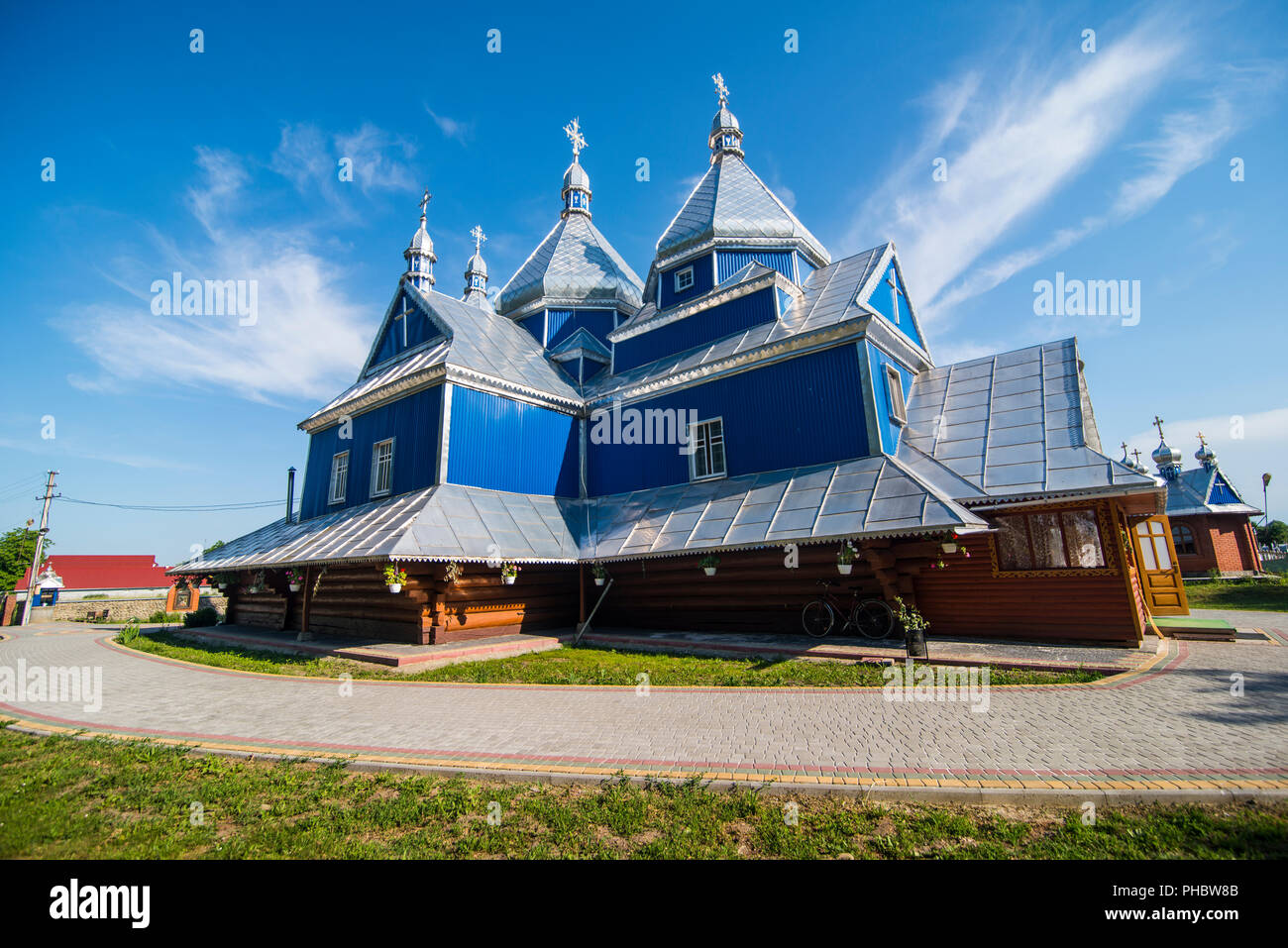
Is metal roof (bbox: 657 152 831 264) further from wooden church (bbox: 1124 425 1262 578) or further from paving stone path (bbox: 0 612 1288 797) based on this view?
wooden church (bbox: 1124 425 1262 578)

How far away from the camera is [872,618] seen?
11164 millimetres

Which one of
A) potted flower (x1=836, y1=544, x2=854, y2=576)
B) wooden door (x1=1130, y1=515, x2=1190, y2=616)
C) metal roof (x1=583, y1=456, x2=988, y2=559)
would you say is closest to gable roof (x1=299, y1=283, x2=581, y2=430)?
metal roof (x1=583, y1=456, x2=988, y2=559)

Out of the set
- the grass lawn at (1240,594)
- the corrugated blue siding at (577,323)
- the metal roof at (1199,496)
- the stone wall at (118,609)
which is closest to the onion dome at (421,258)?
the corrugated blue siding at (577,323)

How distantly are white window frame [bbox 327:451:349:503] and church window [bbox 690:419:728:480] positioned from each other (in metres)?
11.0

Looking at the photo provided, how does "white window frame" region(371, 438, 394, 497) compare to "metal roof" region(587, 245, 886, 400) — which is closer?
"metal roof" region(587, 245, 886, 400)

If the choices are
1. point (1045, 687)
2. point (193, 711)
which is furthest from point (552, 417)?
point (1045, 687)

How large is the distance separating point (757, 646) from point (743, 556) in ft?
7.53

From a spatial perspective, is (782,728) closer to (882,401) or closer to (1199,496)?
(882,401)

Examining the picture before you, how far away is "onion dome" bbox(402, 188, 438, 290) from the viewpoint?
25.4m

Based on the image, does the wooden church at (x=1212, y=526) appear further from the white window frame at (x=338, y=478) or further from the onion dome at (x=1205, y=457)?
the white window frame at (x=338, y=478)

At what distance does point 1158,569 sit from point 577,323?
2045 centimetres

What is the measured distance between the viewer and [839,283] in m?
15.7

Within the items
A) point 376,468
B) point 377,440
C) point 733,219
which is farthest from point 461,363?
point 733,219
